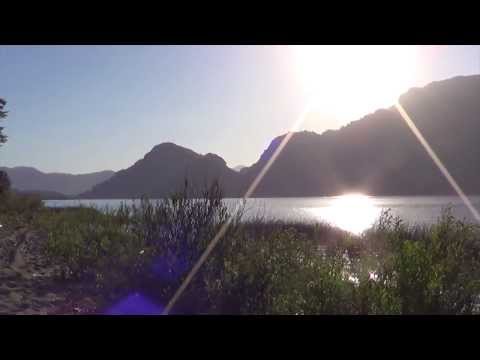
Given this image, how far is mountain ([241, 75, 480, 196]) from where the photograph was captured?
10900 centimetres

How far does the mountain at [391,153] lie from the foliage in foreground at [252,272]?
91.7 metres

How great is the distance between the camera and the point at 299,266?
664 centimetres

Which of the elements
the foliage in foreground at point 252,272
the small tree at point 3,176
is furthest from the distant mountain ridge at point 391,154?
the foliage in foreground at point 252,272

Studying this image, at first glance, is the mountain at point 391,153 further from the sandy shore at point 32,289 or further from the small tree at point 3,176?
the sandy shore at point 32,289

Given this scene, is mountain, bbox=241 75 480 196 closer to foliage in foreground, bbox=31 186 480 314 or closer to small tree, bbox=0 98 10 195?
small tree, bbox=0 98 10 195

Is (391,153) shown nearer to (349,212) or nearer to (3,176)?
(349,212)

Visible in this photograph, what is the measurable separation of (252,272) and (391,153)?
124 metres

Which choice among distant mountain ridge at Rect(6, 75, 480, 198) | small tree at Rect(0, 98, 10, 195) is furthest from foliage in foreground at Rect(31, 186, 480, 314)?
distant mountain ridge at Rect(6, 75, 480, 198)

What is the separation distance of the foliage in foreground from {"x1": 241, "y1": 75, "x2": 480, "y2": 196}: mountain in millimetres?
91716

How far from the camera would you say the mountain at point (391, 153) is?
4291 inches

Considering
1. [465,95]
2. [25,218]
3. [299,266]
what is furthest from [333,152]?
[299,266]
